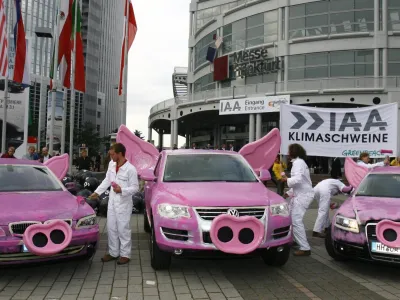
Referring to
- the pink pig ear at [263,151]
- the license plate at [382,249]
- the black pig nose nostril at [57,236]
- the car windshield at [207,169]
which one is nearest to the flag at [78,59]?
the pink pig ear at [263,151]

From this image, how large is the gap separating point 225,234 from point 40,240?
7.11 ft

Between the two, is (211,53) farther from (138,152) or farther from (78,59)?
(138,152)

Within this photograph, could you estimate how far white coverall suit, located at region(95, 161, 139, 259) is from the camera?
578 cm

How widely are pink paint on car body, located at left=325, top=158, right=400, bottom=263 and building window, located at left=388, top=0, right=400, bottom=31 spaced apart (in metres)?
26.0

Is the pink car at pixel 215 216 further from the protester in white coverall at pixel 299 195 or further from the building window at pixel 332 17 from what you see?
the building window at pixel 332 17

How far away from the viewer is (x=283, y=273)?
5566mm

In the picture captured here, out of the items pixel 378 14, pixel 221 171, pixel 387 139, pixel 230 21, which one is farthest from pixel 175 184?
pixel 230 21

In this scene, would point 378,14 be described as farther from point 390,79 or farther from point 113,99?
point 113,99

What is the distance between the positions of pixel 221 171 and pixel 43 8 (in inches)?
2361

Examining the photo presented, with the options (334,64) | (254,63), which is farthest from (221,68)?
(334,64)

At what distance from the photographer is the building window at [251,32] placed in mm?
33000

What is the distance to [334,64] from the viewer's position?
29.6m

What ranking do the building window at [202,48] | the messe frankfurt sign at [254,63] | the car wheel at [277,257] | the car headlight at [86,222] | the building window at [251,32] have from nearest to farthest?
the car headlight at [86,222], the car wheel at [277,257], the messe frankfurt sign at [254,63], the building window at [251,32], the building window at [202,48]

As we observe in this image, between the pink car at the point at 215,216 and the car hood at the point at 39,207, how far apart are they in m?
1.05
